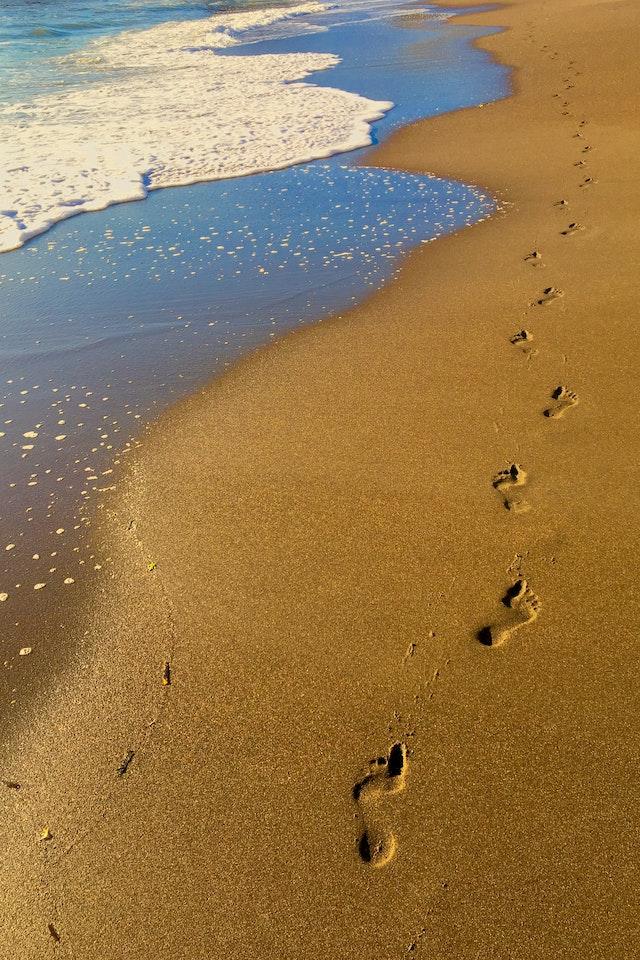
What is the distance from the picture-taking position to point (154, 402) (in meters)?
5.08

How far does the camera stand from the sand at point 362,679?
2.30 metres

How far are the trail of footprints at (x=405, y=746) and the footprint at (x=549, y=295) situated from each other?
4.61 ft

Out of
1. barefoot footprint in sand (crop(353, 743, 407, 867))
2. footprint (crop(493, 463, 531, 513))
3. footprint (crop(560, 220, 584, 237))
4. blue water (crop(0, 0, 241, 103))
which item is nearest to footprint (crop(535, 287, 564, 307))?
footprint (crop(560, 220, 584, 237))

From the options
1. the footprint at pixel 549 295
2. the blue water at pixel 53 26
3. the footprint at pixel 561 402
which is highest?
the blue water at pixel 53 26

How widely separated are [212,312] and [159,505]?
101 inches

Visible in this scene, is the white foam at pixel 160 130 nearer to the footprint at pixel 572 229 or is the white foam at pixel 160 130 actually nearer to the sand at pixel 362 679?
the footprint at pixel 572 229

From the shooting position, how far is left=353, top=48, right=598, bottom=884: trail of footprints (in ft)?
7.98

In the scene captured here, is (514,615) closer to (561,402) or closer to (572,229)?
(561,402)

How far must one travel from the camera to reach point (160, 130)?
496 inches

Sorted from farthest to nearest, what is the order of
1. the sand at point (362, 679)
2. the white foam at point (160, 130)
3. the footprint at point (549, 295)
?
the white foam at point (160, 130) < the footprint at point (549, 295) < the sand at point (362, 679)

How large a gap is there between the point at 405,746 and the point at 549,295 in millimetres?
4302

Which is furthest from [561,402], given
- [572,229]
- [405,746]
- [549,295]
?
[572,229]

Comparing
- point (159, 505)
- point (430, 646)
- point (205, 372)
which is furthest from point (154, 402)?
point (430, 646)

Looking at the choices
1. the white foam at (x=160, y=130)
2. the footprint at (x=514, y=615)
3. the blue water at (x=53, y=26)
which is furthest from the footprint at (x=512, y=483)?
the blue water at (x=53, y=26)
